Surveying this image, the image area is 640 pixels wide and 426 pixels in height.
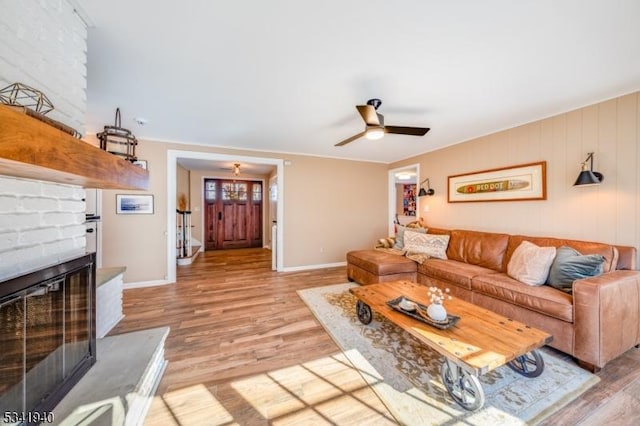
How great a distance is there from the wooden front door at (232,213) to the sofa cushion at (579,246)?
6.54 meters

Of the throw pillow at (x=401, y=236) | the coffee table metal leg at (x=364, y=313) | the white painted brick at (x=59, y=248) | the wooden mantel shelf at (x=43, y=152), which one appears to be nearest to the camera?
the wooden mantel shelf at (x=43, y=152)

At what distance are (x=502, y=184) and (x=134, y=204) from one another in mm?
5725

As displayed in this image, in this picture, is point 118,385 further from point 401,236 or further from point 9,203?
point 401,236

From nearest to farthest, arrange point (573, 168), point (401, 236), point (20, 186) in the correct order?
1. point (20, 186)
2. point (573, 168)
3. point (401, 236)

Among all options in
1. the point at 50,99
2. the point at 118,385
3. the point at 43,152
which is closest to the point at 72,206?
the point at 50,99

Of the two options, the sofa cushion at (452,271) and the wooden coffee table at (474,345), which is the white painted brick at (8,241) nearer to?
the wooden coffee table at (474,345)

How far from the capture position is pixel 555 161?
288cm

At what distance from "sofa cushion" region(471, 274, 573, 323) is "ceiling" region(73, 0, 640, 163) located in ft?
6.38

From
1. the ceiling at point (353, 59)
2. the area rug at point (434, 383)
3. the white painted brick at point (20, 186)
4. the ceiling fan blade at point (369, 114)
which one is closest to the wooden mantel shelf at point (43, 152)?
the white painted brick at point (20, 186)

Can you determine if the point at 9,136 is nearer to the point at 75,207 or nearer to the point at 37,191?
the point at 37,191

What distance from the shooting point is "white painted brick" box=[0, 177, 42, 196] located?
3.15 feet

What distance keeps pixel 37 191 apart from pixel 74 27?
1010 millimetres

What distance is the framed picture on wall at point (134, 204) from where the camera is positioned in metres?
3.72

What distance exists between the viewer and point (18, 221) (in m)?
1.02
